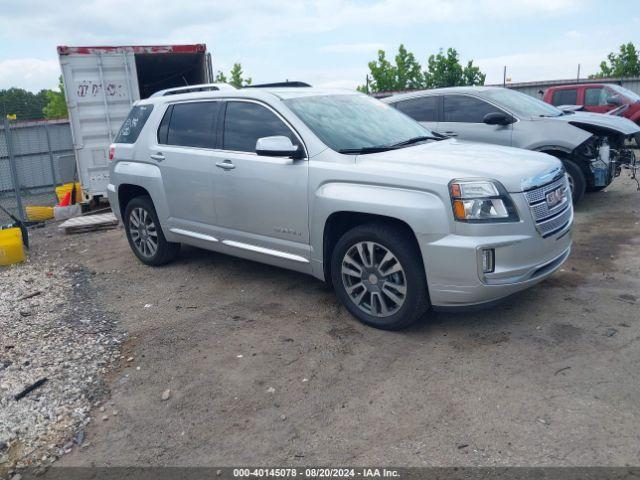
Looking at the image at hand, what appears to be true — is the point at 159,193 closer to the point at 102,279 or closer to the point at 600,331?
the point at 102,279

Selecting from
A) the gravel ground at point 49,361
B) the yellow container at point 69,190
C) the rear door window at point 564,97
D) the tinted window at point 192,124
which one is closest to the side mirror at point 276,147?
the tinted window at point 192,124

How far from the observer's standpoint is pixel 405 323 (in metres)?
4.23

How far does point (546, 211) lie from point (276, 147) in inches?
82.4

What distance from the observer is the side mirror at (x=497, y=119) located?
7.82 m

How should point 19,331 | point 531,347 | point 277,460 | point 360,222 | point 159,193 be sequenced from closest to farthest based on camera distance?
point 277,460 → point 531,347 → point 360,222 → point 19,331 → point 159,193

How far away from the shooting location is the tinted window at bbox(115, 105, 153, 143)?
20.6 feet

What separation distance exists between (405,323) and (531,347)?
35.1 inches

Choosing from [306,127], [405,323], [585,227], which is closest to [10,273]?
[306,127]

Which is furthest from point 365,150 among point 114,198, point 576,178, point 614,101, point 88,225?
point 614,101

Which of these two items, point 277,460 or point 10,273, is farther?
point 10,273

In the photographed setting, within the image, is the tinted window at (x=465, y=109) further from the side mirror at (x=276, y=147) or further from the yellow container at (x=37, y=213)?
the yellow container at (x=37, y=213)

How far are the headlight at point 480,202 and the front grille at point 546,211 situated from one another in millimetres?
206

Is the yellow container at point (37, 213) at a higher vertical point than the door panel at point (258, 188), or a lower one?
lower

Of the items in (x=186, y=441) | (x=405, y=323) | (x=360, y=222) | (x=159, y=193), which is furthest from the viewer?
(x=159, y=193)
